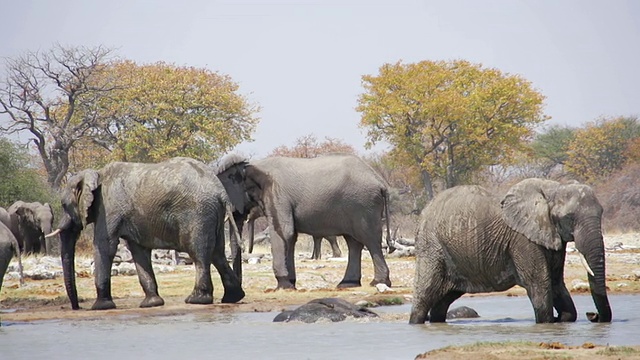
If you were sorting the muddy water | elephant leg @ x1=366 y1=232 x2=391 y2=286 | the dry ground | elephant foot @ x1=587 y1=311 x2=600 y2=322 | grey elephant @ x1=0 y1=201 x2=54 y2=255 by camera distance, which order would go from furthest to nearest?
grey elephant @ x1=0 y1=201 x2=54 y2=255 → elephant leg @ x1=366 y1=232 x2=391 y2=286 → elephant foot @ x1=587 y1=311 x2=600 y2=322 → the muddy water → the dry ground

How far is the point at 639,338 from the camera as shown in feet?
48.9

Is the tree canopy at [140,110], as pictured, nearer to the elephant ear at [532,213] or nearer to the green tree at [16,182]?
the green tree at [16,182]

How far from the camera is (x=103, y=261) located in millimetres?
21047

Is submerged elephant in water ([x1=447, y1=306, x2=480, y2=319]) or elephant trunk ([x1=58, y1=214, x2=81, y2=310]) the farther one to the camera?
elephant trunk ([x1=58, y1=214, x2=81, y2=310])

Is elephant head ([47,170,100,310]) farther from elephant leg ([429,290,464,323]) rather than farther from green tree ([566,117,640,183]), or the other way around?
green tree ([566,117,640,183])

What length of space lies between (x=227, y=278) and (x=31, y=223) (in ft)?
64.5

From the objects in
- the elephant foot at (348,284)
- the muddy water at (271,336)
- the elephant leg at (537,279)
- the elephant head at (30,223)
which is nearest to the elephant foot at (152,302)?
the muddy water at (271,336)

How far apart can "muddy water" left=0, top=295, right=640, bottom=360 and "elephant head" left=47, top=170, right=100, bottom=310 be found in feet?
5.91

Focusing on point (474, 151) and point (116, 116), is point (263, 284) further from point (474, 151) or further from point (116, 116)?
point (474, 151)

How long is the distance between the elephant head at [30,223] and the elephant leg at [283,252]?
16.5 metres

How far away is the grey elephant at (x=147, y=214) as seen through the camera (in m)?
20.9

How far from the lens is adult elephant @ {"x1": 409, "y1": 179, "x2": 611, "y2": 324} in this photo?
15.3m

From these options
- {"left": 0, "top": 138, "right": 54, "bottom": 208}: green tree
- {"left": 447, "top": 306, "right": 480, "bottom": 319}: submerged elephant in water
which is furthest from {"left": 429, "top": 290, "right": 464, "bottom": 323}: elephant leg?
{"left": 0, "top": 138, "right": 54, "bottom": 208}: green tree

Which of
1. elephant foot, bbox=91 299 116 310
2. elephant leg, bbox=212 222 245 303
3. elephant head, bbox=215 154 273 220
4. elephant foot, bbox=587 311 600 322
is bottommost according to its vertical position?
elephant foot, bbox=587 311 600 322
